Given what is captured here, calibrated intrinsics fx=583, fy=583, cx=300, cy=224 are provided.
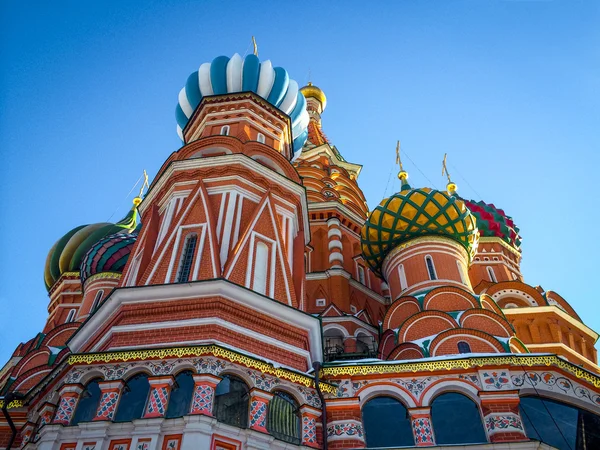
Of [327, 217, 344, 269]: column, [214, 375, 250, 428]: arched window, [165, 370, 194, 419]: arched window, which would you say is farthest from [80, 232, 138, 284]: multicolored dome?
[214, 375, 250, 428]: arched window

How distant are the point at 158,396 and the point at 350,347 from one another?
28.6 ft

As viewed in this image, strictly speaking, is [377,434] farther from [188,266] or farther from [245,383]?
[188,266]

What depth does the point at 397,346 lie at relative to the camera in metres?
12.7

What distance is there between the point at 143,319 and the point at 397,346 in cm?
574

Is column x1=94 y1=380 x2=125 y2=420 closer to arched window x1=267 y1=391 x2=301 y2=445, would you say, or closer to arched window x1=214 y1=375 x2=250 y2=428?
arched window x1=214 y1=375 x2=250 y2=428

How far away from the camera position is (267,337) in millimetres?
9641

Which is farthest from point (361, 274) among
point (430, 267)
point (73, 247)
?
point (73, 247)

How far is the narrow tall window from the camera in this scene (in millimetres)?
10625

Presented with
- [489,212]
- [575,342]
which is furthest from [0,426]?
[489,212]

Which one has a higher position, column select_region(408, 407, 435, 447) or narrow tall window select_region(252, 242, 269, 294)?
Result: narrow tall window select_region(252, 242, 269, 294)

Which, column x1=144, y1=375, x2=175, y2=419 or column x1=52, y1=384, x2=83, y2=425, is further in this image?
column x1=52, y1=384, x2=83, y2=425

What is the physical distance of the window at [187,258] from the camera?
10539 millimetres

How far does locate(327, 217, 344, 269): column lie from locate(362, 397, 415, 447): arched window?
32.4ft

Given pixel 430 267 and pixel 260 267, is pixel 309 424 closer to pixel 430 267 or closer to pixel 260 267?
pixel 260 267
